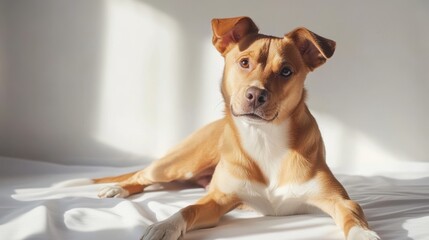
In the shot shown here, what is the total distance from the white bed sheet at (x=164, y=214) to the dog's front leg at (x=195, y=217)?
4cm

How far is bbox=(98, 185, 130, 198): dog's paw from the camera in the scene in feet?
8.18

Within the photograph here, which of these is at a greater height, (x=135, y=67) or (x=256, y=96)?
(x=135, y=67)

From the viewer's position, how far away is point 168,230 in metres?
1.68

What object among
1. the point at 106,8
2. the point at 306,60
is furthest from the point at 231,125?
the point at 106,8

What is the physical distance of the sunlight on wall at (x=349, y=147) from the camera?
3.63 m

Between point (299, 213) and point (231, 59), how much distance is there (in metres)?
0.75

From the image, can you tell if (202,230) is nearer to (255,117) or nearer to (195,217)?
(195,217)

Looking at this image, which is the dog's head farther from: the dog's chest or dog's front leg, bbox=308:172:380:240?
dog's front leg, bbox=308:172:380:240

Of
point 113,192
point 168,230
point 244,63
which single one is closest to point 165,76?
point 113,192

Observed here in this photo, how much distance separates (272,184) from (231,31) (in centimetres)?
72

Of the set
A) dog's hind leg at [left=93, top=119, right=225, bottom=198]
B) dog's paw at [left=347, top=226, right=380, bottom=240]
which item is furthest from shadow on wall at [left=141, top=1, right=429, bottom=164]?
dog's paw at [left=347, top=226, right=380, bottom=240]

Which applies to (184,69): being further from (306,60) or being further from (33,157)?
(306,60)

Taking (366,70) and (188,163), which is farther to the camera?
(366,70)

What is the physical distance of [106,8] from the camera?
3.63 metres
